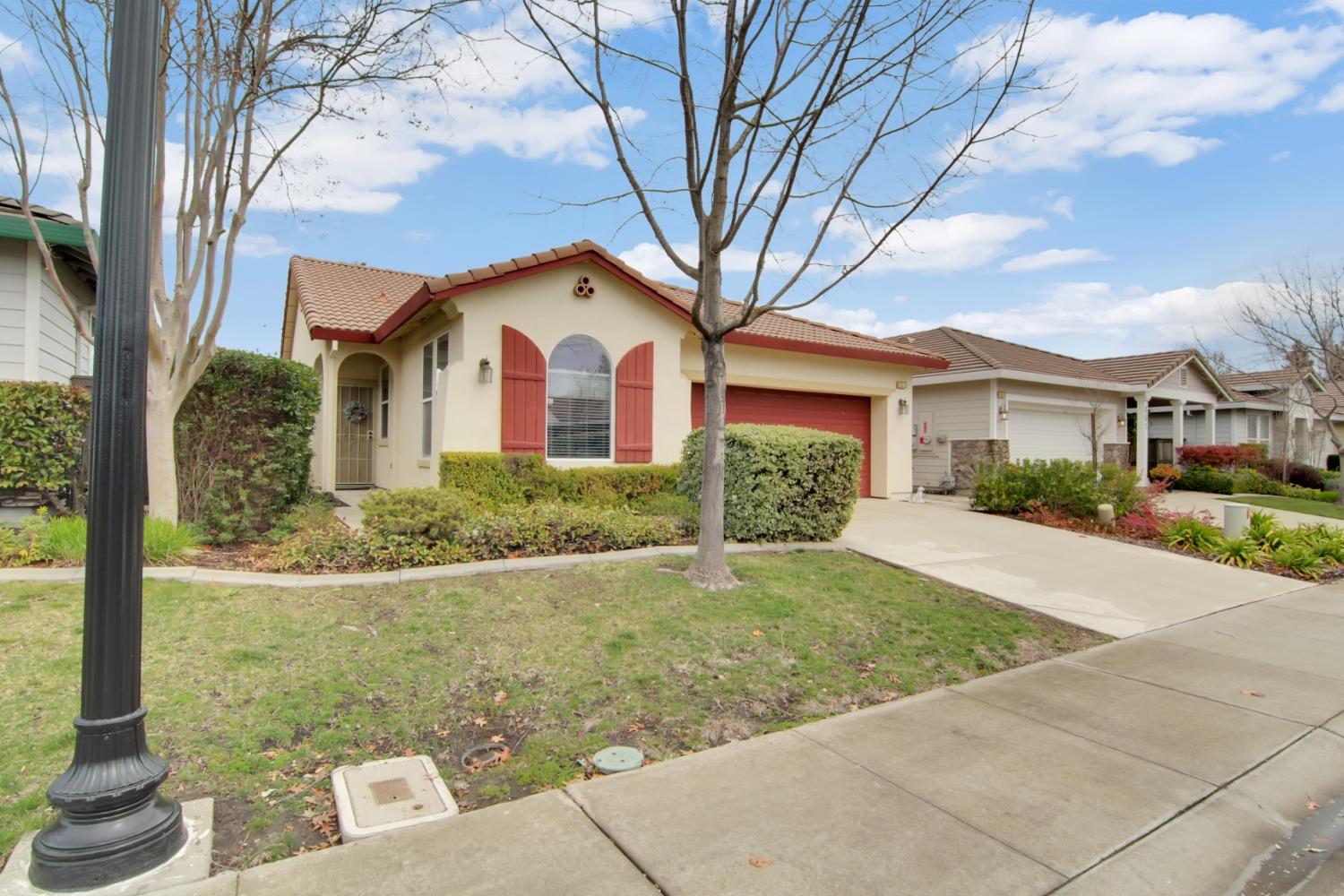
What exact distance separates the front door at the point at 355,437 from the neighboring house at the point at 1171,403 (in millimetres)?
20579

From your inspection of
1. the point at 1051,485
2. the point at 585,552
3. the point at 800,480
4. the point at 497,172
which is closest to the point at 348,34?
the point at 497,172

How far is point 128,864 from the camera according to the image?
226 centimetres

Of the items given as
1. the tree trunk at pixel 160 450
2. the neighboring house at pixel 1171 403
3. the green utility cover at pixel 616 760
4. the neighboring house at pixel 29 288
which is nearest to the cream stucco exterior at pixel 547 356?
the tree trunk at pixel 160 450

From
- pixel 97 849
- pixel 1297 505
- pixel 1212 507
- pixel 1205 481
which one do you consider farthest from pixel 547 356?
pixel 1205 481

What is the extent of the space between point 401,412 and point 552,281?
12.8 ft

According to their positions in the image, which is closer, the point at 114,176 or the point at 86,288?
the point at 114,176

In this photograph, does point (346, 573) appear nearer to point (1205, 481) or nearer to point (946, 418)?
point (946, 418)

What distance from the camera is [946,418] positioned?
17.3 meters

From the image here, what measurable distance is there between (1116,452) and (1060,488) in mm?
10064

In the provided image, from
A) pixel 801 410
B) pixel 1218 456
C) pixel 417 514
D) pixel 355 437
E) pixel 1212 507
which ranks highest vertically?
pixel 801 410

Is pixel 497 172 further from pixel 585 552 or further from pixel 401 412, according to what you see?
pixel 401 412

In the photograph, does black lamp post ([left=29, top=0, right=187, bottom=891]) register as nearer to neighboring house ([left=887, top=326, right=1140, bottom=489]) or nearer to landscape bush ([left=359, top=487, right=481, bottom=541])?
landscape bush ([left=359, top=487, right=481, bottom=541])

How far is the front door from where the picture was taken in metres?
14.0

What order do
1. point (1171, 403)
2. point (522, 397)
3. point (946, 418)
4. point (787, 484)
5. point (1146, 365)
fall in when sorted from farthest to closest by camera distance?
1. point (1171, 403)
2. point (1146, 365)
3. point (946, 418)
4. point (522, 397)
5. point (787, 484)
